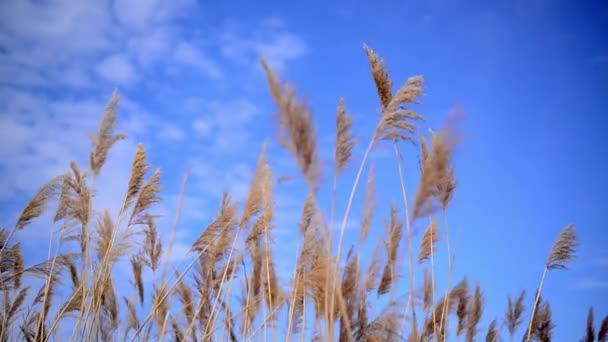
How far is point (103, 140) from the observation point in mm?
4453

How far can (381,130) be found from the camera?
10.8 ft

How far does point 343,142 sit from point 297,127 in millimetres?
466

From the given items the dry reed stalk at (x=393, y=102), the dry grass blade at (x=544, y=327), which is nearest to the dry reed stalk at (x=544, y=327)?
the dry grass blade at (x=544, y=327)

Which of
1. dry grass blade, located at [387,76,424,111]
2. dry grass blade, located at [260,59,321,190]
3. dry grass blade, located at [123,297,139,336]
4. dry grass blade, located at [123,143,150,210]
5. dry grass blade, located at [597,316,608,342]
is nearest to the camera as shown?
dry grass blade, located at [260,59,321,190]

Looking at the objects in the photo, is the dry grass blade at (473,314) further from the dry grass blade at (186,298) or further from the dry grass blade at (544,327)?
the dry grass blade at (186,298)

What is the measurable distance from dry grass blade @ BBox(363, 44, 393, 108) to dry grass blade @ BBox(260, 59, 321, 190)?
0.97m

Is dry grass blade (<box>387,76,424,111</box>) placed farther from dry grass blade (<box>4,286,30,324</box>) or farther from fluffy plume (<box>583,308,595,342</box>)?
fluffy plume (<box>583,308,595,342</box>)

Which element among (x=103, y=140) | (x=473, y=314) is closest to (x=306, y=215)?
(x=103, y=140)

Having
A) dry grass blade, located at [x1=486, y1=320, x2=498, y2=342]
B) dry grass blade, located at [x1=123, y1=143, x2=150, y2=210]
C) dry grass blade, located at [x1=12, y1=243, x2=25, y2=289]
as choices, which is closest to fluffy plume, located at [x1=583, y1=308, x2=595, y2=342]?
dry grass blade, located at [x1=486, y1=320, x2=498, y2=342]

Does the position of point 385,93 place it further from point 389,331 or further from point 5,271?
point 5,271

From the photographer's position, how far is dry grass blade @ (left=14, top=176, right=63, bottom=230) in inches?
185

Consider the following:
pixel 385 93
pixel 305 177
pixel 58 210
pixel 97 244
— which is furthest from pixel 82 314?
pixel 385 93

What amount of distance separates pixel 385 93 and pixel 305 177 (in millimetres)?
1143

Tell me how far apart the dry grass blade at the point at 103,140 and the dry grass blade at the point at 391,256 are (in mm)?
2585
